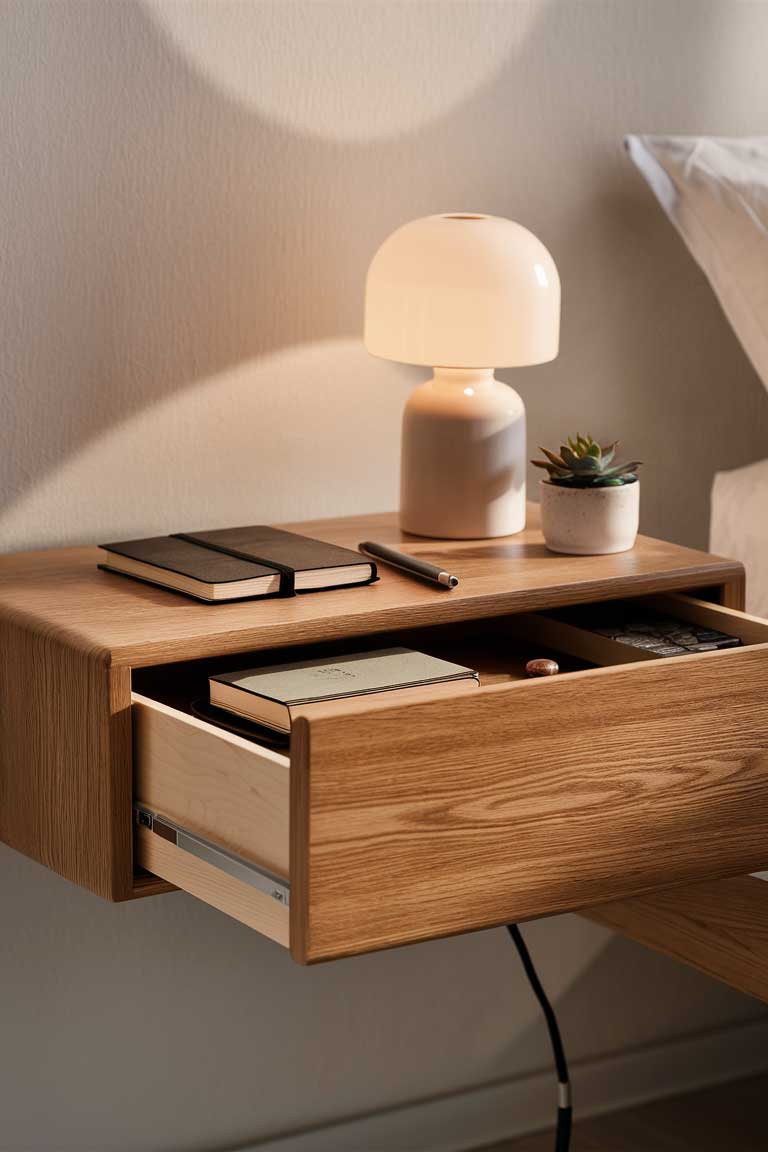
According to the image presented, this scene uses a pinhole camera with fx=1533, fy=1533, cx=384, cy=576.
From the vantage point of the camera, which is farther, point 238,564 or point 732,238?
point 732,238

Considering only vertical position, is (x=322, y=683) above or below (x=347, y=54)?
below

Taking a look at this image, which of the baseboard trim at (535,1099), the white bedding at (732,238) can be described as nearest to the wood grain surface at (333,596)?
the white bedding at (732,238)

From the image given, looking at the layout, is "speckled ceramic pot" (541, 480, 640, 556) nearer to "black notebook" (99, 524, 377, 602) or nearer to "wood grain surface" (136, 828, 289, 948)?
"black notebook" (99, 524, 377, 602)

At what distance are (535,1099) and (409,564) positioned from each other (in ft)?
2.67

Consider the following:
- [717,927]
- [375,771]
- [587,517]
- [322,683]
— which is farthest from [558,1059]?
[375,771]

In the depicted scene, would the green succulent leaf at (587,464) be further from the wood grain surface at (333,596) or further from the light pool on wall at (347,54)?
the light pool on wall at (347,54)

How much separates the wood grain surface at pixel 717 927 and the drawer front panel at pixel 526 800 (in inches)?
11.0

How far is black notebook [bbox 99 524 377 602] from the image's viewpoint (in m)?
1.17

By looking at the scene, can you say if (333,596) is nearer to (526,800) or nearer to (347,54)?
(526,800)

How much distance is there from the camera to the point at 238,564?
120 centimetres

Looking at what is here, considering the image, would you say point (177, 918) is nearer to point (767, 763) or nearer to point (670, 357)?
point (767, 763)

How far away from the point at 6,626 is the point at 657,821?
0.50 metres

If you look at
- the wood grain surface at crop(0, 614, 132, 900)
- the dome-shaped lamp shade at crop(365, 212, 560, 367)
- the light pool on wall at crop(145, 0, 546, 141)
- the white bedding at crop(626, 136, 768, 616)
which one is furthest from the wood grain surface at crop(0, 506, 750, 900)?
the light pool on wall at crop(145, 0, 546, 141)

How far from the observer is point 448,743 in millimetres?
922
